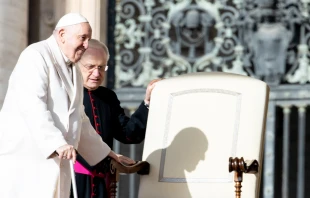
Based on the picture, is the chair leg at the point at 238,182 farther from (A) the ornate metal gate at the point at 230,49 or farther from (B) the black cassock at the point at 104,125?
(A) the ornate metal gate at the point at 230,49

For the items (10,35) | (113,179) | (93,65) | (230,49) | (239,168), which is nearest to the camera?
(239,168)

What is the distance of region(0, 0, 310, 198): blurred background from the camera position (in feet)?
26.3

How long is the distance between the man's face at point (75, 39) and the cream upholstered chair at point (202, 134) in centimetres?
106

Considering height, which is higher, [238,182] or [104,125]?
[104,125]

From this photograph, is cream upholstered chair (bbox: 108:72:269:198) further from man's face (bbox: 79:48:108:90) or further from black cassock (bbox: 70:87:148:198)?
man's face (bbox: 79:48:108:90)

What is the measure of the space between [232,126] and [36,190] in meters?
1.31

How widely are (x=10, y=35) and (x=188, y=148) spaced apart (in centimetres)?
204

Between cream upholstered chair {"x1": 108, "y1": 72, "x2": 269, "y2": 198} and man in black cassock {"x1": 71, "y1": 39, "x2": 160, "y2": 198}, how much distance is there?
9 centimetres

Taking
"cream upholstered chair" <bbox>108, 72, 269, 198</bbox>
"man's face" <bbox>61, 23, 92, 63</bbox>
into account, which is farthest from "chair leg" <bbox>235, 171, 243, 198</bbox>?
"man's face" <bbox>61, 23, 92, 63</bbox>

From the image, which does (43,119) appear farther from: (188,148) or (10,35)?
(10,35)

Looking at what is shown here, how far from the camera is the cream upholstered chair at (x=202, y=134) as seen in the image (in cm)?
584

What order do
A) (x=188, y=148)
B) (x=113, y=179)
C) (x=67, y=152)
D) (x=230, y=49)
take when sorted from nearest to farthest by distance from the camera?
(x=67, y=152) → (x=113, y=179) → (x=188, y=148) → (x=230, y=49)

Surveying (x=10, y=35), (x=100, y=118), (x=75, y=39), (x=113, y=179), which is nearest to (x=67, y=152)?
(x=75, y=39)

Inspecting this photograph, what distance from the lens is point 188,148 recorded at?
19.5 ft
